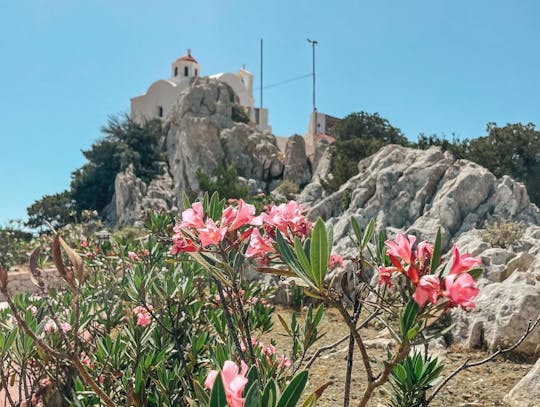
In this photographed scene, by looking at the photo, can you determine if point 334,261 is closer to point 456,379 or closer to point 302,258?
point 302,258

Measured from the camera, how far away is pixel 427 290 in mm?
1012

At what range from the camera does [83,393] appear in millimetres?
2109

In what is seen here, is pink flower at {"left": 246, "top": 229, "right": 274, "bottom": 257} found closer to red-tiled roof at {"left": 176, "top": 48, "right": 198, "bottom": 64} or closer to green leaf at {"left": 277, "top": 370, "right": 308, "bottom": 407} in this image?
green leaf at {"left": 277, "top": 370, "right": 308, "bottom": 407}

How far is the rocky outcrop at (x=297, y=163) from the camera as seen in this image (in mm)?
26781

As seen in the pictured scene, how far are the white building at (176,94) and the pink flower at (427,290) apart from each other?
35113 millimetres

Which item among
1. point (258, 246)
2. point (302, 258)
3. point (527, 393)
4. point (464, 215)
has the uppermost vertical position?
point (464, 215)

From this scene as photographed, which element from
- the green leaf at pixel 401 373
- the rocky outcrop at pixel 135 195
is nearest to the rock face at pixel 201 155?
the rocky outcrop at pixel 135 195

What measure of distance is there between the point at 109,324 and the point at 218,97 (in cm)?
2720

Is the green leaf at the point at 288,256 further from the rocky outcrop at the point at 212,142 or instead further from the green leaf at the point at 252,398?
the rocky outcrop at the point at 212,142

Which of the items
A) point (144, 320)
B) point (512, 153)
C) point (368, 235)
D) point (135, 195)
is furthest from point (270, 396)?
point (512, 153)

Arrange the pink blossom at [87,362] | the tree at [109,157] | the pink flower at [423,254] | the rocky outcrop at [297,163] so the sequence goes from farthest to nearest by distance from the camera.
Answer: the tree at [109,157]
the rocky outcrop at [297,163]
the pink blossom at [87,362]
the pink flower at [423,254]

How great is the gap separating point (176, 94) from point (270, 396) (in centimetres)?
4021

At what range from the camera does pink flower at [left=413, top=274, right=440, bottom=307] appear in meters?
1.01

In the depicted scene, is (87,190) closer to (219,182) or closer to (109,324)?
(219,182)
